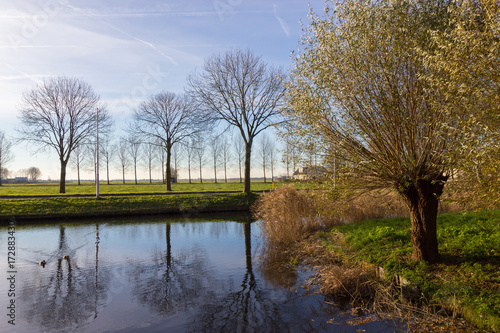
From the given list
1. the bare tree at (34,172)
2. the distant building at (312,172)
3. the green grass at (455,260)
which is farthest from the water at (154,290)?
the bare tree at (34,172)

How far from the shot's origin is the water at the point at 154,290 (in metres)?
7.28

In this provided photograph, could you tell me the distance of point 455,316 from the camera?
6.61 meters

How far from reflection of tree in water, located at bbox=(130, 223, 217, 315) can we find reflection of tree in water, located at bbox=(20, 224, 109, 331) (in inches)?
44.2

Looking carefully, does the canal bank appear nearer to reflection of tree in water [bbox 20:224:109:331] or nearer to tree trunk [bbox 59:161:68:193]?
tree trunk [bbox 59:161:68:193]

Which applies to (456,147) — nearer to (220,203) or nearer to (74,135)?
(220,203)

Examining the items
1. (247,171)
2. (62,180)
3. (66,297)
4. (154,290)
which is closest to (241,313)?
(154,290)

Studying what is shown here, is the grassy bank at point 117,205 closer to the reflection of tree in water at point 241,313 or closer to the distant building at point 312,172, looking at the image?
the reflection of tree in water at point 241,313

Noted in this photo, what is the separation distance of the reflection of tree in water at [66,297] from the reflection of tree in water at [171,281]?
44.2 inches

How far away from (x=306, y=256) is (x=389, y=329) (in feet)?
19.0

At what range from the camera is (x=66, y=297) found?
29.0ft

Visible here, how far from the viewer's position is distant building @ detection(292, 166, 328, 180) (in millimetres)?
9666

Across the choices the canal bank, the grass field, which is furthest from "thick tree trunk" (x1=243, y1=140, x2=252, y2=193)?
the grass field

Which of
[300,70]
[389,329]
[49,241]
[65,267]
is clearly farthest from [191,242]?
[389,329]

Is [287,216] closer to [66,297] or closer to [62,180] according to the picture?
[66,297]
